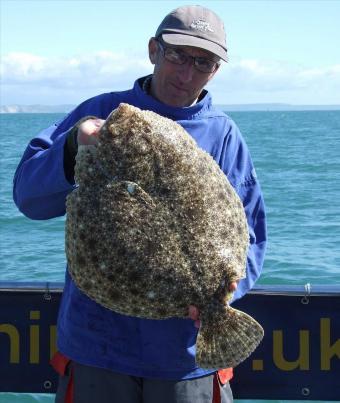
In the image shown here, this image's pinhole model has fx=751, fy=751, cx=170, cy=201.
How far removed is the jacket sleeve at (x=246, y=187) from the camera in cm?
322

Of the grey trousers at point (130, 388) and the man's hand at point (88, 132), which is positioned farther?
the grey trousers at point (130, 388)

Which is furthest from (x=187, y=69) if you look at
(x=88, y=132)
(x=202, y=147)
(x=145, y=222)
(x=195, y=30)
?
(x=145, y=222)

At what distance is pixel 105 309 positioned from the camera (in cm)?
312

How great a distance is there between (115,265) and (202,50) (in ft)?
3.11

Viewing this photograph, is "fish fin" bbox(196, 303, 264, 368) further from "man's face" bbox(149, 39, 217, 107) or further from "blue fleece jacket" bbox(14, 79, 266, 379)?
"man's face" bbox(149, 39, 217, 107)

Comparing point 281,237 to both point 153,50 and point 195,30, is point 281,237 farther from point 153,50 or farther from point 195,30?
point 195,30

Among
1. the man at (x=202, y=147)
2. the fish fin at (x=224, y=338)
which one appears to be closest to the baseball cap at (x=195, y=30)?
the man at (x=202, y=147)

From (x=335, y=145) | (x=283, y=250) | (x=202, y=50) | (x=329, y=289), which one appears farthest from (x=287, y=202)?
(x=335, y=145)

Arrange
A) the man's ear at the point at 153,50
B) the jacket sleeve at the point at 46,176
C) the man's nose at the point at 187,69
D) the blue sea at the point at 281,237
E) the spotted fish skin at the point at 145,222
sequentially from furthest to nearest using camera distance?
the blue sea at the point at 281,237 → the man's ear at the point at 153,50 → the man's nose at the point at 187,69 → the jacket sleeve at the point at 46,176 → the spotted fish skin at the point at 145,222

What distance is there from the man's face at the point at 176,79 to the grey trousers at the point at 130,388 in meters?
1.17

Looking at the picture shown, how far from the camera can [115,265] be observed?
2.75m

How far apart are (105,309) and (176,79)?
100 centimetres

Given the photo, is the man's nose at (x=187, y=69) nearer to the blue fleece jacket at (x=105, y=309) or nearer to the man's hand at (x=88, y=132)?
the blue fleece jacket at (x=105, y=309)

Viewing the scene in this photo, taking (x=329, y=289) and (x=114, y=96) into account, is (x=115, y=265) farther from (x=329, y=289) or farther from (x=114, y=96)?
(x=329, y=289)
